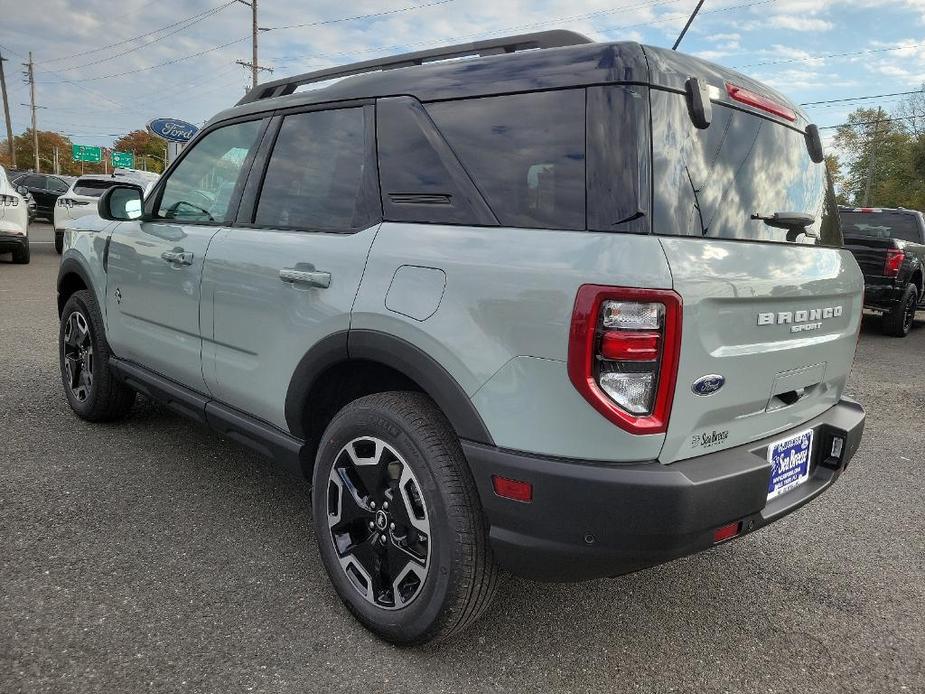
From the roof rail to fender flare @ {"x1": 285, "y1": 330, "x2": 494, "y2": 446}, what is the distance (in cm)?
104

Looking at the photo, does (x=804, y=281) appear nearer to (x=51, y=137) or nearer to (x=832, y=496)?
(x=832, y=496)

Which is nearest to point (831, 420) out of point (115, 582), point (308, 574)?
point (308, 574)

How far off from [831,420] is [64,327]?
4307mm

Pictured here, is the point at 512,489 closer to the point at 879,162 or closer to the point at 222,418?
A: the point at 222,418

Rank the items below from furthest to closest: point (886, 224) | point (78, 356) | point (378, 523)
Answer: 1. point (886, 224)
2. point (78, 356)
3. point (378, 523)

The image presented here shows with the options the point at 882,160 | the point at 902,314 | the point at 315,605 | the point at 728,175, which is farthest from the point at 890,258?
the point at 882,160

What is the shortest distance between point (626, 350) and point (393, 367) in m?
0.75

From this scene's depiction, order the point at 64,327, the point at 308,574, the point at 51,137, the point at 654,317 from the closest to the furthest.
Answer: the point at 654,317
the point at 308,574
the point at 64,327
the point at 51,137

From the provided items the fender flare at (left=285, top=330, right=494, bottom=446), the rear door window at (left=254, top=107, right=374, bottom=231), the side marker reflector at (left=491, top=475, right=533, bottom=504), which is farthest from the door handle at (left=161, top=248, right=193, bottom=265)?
the side marker reflector at (left=491, top=475, right=533, bottom=504)

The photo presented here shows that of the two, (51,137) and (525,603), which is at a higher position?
(51,137)

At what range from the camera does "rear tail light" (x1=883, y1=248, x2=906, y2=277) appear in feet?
30.4

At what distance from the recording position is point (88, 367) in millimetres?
4164

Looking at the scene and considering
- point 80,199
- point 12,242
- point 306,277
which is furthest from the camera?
point 80,199

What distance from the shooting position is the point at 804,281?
7.11 feet
